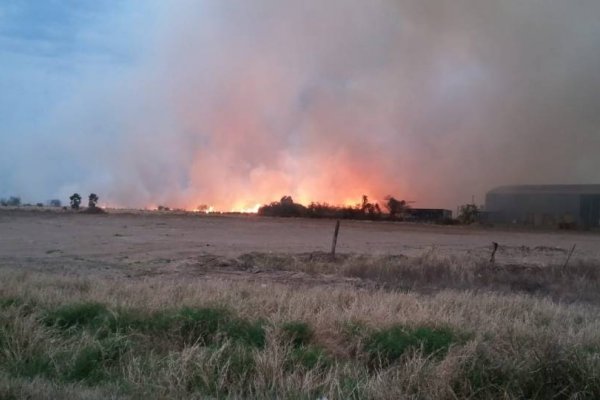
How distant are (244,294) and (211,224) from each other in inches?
1652

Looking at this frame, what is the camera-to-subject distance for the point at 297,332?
958 centimetres

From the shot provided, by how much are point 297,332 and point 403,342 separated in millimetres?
1579

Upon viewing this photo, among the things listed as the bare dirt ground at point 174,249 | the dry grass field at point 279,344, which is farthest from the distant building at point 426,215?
the dry grass field at point 279,344

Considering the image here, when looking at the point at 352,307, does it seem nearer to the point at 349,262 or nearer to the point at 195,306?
the point at 195,306

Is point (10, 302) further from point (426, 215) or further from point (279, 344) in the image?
point (426, 215)

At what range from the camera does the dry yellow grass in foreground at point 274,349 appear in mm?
7152

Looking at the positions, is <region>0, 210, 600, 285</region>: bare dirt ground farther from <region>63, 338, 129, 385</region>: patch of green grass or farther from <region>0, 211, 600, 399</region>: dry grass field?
<region>63, 338, 129, 385</region>: patch of green grass

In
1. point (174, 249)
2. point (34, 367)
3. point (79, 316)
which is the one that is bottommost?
point (174, 249)

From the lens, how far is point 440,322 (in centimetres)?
1041

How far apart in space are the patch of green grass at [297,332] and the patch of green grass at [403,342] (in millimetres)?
897

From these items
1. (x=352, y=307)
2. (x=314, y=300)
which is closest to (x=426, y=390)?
(x=352, y=307)

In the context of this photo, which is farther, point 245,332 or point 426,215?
point 426,215

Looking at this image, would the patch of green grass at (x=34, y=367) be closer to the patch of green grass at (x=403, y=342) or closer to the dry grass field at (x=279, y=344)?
the dry grass field at (x=279, y=344)

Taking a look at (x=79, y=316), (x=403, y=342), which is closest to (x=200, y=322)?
(x=79, y=316)
